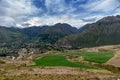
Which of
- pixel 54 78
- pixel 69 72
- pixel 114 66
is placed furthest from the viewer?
pixel 114 66

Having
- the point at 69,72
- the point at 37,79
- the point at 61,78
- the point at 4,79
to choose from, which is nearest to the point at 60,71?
the point at 69,72

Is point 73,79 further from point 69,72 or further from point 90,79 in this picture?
point 69,72

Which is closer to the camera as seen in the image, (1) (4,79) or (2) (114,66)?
(1) (4,79)

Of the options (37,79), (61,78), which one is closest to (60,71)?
(61,78)

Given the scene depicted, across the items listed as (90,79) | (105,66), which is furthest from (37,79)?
(105,66)

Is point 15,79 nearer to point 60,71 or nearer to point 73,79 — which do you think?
point 73,79

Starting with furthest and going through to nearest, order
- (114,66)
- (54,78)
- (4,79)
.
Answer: (114,66)
(54,78)
(4,79)

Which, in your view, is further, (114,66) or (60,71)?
(114,66)

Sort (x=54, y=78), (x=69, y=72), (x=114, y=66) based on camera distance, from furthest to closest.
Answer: (x=114, y=66)
(x=69, y=72)
(x=54, y=78)

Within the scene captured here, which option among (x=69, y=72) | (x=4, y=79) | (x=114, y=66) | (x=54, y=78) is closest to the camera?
(x=4, y=79)
